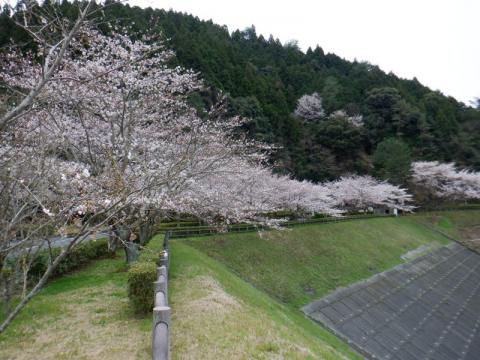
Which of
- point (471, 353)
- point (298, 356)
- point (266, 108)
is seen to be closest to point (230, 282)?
point (298, 356)

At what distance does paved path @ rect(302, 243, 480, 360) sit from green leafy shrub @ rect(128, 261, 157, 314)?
8077mm

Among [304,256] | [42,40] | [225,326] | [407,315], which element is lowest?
[407,315]

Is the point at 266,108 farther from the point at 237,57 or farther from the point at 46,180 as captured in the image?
the point at 46,180

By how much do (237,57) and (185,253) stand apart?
42857 millimetres

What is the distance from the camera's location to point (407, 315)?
671 inches

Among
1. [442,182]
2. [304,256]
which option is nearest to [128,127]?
[304,256]

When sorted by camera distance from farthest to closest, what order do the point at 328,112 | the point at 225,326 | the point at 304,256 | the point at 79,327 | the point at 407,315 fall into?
1. the point at 328,112
2. the point at 304,256
3. the point at 407,315
4. the point at 79,327
5. the point at 225,326

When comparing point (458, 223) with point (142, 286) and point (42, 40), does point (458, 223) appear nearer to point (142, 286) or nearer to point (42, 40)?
point (142, 286)

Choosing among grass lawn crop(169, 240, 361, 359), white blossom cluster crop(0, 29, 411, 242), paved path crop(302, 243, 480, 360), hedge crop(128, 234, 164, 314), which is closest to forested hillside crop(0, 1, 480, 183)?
white blossom cluster crop(0, 29, 411, 242)

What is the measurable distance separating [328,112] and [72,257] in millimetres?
54052

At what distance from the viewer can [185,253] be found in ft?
51.9

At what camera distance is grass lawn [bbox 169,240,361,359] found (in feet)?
22.7

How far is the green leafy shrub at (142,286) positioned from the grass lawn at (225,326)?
70 cm

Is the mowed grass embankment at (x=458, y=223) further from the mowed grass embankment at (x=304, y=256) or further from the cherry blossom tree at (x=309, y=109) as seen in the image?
the cherry blossom tree at (x=309, y=109)
